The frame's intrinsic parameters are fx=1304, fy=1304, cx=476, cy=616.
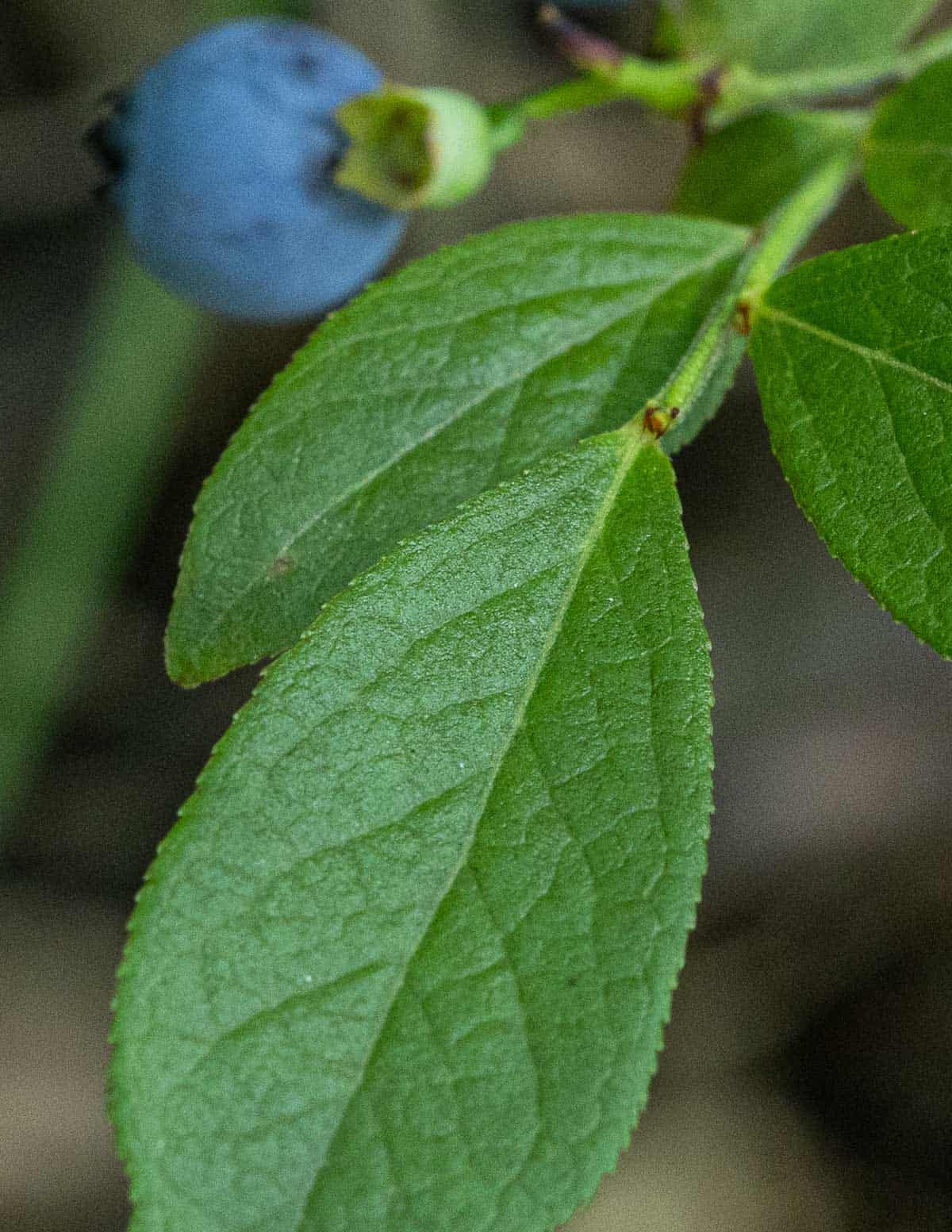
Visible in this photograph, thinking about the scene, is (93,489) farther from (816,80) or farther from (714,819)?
(816,80)

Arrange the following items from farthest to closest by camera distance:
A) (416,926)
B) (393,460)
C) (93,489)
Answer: (93,489), (393,460), (416,926)

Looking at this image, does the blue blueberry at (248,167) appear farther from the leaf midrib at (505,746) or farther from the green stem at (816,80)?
the leaf midrib at (505,746)

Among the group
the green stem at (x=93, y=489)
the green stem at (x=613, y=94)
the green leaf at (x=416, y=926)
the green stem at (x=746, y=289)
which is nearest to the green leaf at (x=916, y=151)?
the green stem at (x=746, y=289)

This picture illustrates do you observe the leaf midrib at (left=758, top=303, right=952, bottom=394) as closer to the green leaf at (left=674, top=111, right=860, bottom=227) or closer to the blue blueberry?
the green leaf at (left=674, top=111, right=860, bottom=227)

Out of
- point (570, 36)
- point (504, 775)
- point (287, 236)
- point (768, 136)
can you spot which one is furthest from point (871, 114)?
point (504, 775)

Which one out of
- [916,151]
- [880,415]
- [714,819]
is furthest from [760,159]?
[714,819]

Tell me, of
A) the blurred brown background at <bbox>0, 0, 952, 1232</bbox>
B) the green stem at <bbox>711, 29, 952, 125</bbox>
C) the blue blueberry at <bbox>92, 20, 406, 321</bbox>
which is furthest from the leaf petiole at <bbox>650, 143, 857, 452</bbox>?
the blurred brown background at <bbox>0, 0, 952, 1232</bbox>
